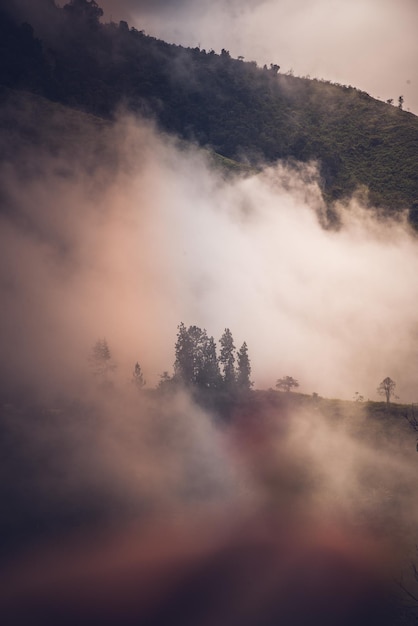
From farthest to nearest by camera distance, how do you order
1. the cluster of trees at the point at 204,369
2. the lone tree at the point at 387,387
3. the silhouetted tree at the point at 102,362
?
the silhouetted tree at the point at 102,362 < the cluster of trees at the point at 204,369 < the lone tree at the point at 387,387

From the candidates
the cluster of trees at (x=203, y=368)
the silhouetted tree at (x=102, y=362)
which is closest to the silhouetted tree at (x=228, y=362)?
the cluster of trees at (x=203, y=368)

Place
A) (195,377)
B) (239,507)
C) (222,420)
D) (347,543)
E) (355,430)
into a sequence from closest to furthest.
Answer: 1. (347,543)
2. (239,507)
3. (355,430)
4. (222,420)
5. (195,377)

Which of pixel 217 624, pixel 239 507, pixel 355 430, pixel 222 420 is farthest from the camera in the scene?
pixel 222 420

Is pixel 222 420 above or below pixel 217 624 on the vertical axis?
above

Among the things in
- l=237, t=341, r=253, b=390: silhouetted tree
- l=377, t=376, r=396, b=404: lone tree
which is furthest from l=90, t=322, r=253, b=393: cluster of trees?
l=377, t=376, r=396, b=404: lone tree

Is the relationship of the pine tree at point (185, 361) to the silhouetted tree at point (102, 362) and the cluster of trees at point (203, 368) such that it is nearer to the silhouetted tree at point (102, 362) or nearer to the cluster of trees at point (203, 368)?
the cluster of trees at point (203, 368)

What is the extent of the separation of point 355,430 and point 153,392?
211 ft

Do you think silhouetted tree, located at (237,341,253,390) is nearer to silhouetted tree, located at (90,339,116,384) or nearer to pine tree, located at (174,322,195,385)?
pine tree, located at (174,322,195,385)

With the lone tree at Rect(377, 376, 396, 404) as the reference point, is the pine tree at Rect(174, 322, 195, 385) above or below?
above

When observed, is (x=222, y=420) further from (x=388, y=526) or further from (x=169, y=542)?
(x=388, y=526)

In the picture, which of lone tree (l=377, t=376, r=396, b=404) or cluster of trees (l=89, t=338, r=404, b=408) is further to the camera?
cluster of trees (l=89, t=338, r=404, b=408)

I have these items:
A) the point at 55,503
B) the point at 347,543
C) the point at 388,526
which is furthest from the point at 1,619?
the point at 388,526

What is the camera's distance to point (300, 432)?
14562 centimetres

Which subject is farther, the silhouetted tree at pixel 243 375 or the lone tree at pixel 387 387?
the silhouetted tree at pixel 243 375
